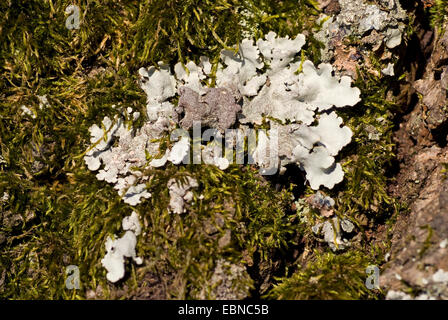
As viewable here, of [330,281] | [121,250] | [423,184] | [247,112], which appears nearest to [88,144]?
[121,250]

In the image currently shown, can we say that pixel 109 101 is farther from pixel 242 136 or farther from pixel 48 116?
pixel 242 136

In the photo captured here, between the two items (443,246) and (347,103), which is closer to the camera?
(443,246)

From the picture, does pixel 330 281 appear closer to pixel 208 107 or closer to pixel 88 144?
pixel 208 107

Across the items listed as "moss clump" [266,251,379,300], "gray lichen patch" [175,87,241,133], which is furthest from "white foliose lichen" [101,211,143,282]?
"moss clump" [266,251,379,300]

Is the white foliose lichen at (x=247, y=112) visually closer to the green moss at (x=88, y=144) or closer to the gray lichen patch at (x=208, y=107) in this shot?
the gray lichen patch at (x=208, y=107)

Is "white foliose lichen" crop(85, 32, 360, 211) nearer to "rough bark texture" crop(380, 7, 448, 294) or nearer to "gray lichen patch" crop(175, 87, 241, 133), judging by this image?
"gray lichen patch" crop(175, 87, 241, 133)

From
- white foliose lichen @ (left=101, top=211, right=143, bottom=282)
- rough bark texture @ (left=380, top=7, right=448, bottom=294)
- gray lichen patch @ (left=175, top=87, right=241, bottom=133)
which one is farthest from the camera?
gray lichen patch @ (left=175, top=87, right=241, bottom=133)

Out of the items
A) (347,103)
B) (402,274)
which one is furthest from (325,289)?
(347,103)
